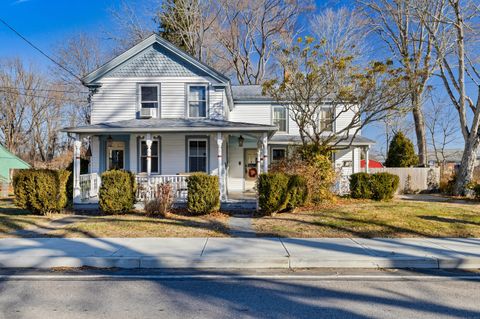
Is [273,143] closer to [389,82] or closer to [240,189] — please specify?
[240,189]

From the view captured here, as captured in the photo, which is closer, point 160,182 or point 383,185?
point 160,182

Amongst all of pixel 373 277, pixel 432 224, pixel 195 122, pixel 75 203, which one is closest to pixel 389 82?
pixel 432 224

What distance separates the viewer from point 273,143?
55.8 feet

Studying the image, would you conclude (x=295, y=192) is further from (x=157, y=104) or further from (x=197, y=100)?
(x=157, y=104)

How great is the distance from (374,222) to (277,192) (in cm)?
285

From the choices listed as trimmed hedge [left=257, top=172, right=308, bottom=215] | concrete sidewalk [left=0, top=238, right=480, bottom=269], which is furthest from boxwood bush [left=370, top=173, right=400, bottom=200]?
concrete sidewalk [left=0, top=238, right=480, bottom=269]

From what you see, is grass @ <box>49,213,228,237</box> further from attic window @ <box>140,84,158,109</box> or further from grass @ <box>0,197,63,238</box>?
attic window @ <box>140,84,158,109</box>

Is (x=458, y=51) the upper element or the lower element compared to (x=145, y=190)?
upper

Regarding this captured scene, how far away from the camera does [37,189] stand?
10.0m

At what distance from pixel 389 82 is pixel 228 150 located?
8.04 metres

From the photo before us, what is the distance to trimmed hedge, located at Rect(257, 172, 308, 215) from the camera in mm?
9922

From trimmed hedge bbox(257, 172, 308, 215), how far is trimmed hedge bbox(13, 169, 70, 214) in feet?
21.2

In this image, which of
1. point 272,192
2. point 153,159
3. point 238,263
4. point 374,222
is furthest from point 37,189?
point 374,222

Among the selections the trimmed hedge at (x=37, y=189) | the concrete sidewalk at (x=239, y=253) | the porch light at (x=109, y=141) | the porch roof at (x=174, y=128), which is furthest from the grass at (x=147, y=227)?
the porch light at (x=109, y=141)
